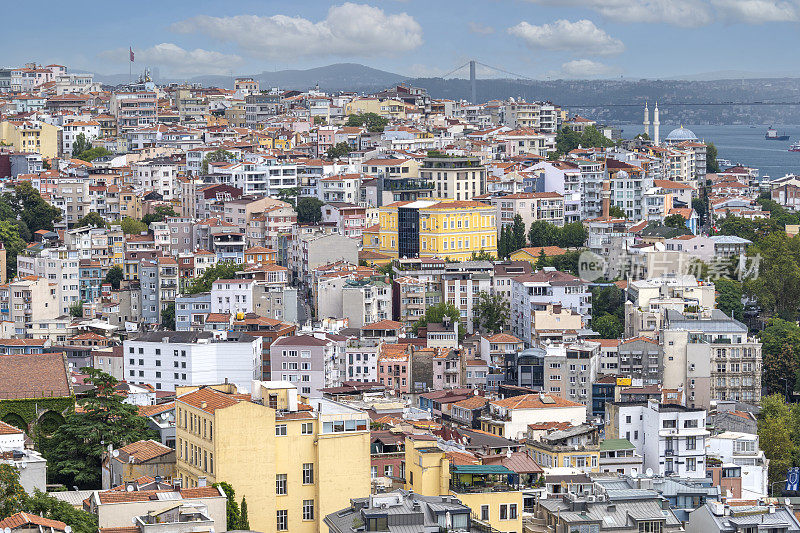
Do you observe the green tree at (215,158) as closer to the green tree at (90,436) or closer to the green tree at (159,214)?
the green tree at (159,214)

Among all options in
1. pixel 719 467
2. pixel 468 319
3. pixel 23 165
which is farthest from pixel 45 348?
pixel 23 165

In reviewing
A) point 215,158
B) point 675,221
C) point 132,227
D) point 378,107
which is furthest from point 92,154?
point 675,221

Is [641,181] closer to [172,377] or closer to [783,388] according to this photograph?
[783,388]

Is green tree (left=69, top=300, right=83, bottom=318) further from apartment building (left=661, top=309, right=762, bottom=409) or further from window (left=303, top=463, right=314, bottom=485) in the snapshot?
window (left=303, top=463, right=314, bottom=485)

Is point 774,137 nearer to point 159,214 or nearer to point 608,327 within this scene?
point 159,214

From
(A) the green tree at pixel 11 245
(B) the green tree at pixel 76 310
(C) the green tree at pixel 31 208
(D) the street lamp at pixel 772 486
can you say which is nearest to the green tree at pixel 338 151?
(C) the green tree at pixel 31 208
